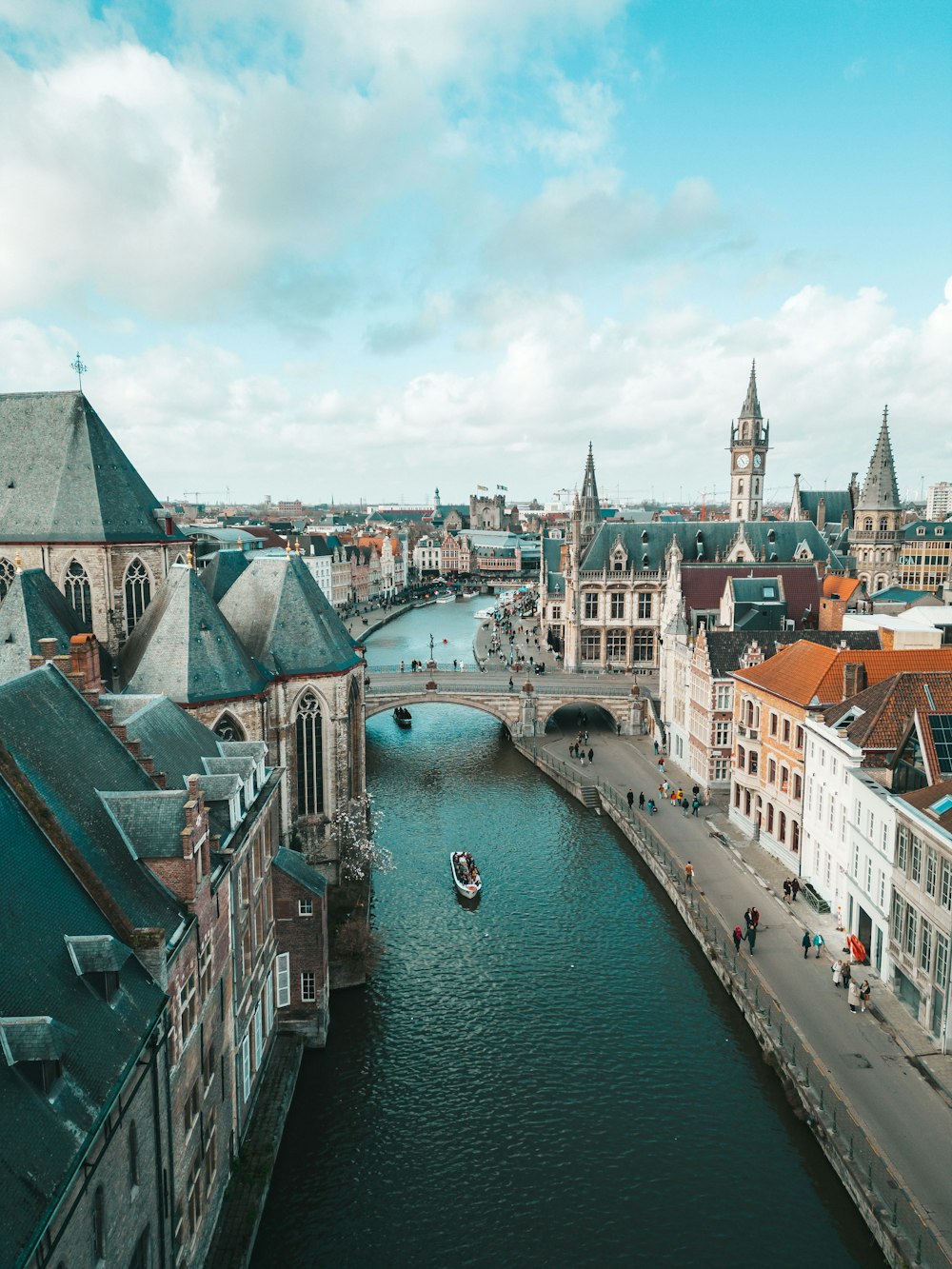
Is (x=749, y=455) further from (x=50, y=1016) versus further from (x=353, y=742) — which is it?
(x=50, y=1016)

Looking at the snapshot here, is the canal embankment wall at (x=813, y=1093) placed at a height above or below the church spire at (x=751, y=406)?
below

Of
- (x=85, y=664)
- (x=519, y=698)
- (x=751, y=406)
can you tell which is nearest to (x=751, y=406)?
(x=751, y=406)

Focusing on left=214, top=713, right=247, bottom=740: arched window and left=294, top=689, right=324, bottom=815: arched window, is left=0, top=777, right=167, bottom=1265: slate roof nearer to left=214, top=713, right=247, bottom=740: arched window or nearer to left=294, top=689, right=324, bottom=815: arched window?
left=214, top=713, right=247, bottom=740: arched window

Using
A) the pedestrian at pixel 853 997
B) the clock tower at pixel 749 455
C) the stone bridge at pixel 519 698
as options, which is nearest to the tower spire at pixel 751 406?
the clock tower at pixel 749 455

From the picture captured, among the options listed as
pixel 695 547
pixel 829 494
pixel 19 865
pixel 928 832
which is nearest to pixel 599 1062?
pixel 928 832

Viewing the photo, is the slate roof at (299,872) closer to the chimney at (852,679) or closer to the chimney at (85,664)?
the chimney at (85,664)

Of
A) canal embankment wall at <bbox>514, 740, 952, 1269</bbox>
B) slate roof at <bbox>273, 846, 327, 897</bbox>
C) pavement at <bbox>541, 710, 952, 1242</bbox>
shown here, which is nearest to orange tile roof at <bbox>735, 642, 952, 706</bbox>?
pavement at <bbox>541, 710, 952, 1242</bbox>
